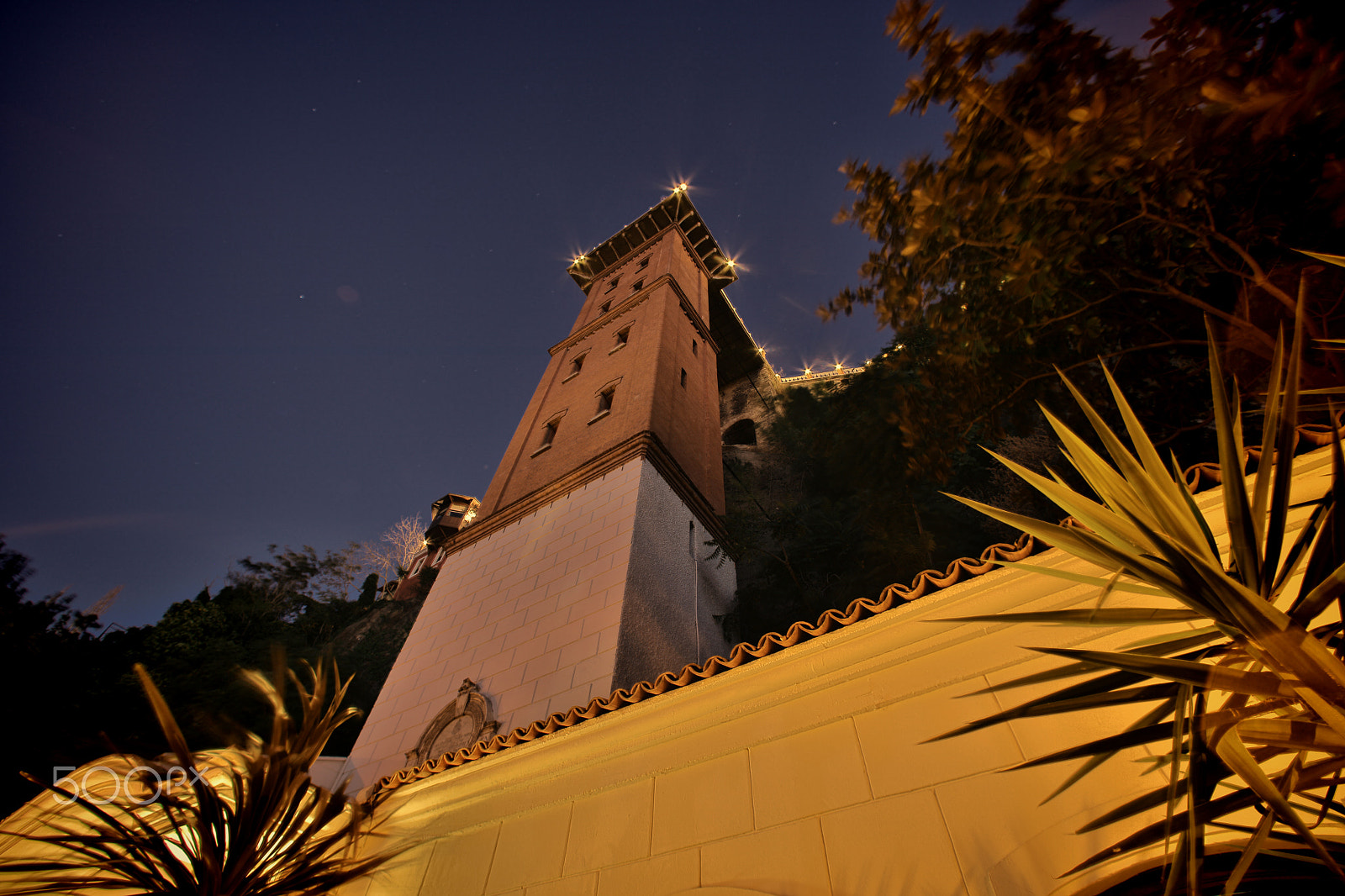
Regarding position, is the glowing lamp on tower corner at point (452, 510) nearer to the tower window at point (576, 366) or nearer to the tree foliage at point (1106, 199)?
the tower window at point (576, 366)

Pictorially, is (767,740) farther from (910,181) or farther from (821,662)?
(910,181)

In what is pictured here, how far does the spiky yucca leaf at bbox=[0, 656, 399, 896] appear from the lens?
3.62m

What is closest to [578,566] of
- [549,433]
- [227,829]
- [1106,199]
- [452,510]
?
[227,829]

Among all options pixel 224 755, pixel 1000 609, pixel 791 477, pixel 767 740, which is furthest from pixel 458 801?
pixel 791 477

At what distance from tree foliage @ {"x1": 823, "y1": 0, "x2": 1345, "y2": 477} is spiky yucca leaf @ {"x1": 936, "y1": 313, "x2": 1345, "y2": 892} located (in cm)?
231

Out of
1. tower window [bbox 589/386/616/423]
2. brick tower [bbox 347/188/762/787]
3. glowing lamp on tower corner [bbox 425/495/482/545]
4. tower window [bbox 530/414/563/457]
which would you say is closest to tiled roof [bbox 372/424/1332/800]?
brick tower [bbox 347/188/762/787]

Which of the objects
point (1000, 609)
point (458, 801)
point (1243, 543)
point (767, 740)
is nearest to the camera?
point (1243, 543)

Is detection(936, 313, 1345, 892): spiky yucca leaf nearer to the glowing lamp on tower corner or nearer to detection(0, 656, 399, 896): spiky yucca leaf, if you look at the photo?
detection(0, 656, 399, 896): spiky yucca leaf

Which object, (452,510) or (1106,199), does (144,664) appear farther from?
(452,510)

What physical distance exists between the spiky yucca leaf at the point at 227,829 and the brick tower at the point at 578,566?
255 cm

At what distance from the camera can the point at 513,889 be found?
3.73 meters

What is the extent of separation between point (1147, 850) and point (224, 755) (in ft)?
19.9

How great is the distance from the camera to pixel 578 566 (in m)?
8.30

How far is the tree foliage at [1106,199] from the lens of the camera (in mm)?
3607
